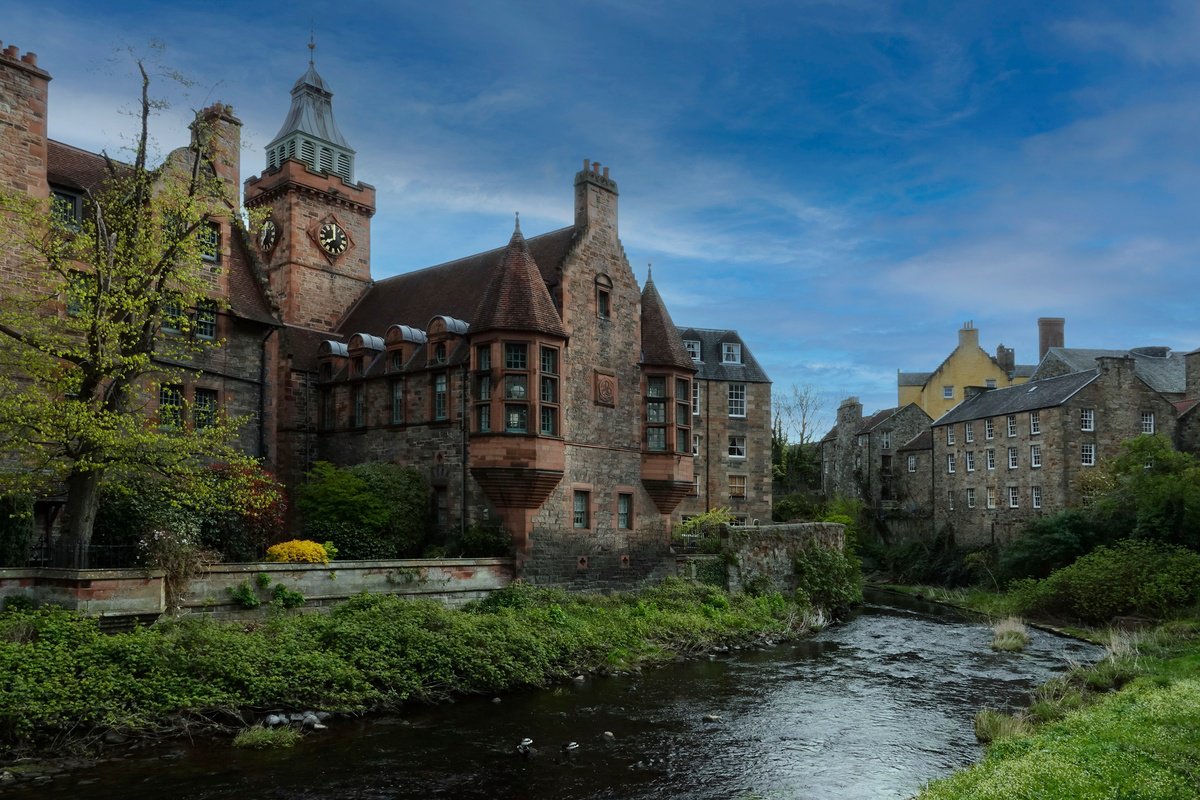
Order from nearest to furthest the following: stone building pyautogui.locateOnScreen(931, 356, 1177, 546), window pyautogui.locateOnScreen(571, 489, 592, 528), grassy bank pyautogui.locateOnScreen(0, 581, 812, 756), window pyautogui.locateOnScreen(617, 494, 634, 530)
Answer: grassy bank pyautogui.locateOnScreen(0, 581, 812, 756) → window pyautogui.locateOnScreen(571, 489, 592, 528) → window pyautogui.locateOnScreen(617, 494, 634, 530) → stone building pyautogui.locateOnScreen(931, 356, 1177, 546)

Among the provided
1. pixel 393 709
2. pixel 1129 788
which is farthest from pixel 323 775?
pixel 1129 788

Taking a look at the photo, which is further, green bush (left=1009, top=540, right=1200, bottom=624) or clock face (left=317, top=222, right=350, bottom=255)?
clock face (left=317, top=222, right=350, bottom=255)

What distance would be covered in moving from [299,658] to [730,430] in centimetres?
3068

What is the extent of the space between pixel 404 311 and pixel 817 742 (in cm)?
2265

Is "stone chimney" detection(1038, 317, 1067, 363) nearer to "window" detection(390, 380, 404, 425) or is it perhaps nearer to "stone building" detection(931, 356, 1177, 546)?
"stone building" detection(931, 356, 1177, 546)

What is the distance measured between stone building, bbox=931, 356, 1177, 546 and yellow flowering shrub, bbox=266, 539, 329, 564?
118ft

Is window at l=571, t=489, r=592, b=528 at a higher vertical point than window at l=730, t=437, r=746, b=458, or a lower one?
lower

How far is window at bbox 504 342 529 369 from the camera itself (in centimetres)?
2677

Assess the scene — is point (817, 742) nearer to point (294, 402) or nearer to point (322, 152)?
point (294, 402)

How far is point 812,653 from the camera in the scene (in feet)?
89.4

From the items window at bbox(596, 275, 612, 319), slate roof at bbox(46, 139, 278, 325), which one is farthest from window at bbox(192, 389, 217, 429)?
window at bbox(596, 275, 612, 319)

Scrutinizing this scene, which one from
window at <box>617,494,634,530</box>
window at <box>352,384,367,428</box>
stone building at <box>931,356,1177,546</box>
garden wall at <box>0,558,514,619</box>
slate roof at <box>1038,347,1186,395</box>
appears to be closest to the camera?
garden wall at <box>0,558,514,619</box>

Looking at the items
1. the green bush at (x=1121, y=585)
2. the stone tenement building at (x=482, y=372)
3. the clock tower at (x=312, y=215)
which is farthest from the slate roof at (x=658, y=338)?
the green bush at (x=1121, y=585)

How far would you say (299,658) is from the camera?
17719 millimetres
